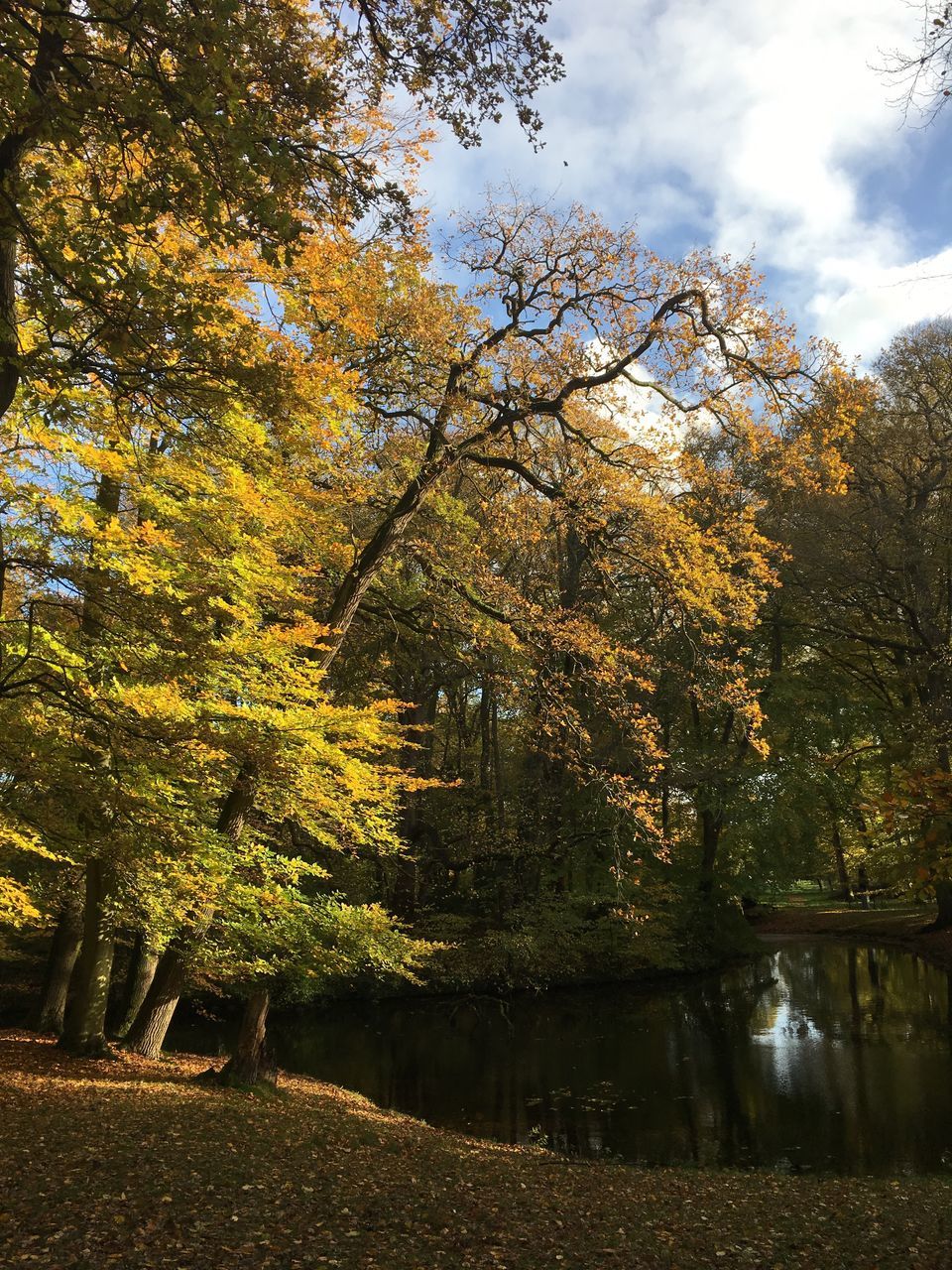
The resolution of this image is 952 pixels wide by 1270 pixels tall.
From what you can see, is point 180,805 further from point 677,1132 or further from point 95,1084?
point 677,1132

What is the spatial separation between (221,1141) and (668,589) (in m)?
7.60

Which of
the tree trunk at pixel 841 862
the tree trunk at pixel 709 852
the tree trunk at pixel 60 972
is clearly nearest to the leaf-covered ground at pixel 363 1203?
the tree trunk at pixel 60 972

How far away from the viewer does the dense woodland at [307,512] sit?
4.25 meters

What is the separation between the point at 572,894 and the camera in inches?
770

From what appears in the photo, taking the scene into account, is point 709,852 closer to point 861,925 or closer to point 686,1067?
point 861,925

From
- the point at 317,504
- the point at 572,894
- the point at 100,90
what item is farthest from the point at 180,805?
the point at 572,894

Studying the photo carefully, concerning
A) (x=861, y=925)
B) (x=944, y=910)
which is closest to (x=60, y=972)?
(x=944, y=910)

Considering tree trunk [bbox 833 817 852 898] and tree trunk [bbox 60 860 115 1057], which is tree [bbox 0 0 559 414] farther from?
tree trunk [bbox 833 817 852 898]

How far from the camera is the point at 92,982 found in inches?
424

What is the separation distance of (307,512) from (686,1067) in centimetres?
1033

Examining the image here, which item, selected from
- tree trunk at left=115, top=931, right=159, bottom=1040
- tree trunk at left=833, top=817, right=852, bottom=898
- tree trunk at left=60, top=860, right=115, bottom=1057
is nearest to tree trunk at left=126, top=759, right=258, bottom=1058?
tree trunk at left=60, top=860, right=115, bottom=1057

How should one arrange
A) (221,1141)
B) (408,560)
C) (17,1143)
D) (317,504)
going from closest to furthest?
(17,1143), (221,1141), (317,504), (408,560)

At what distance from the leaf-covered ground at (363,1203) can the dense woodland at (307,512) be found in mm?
2089

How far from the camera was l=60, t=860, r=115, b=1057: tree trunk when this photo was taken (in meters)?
10.4
